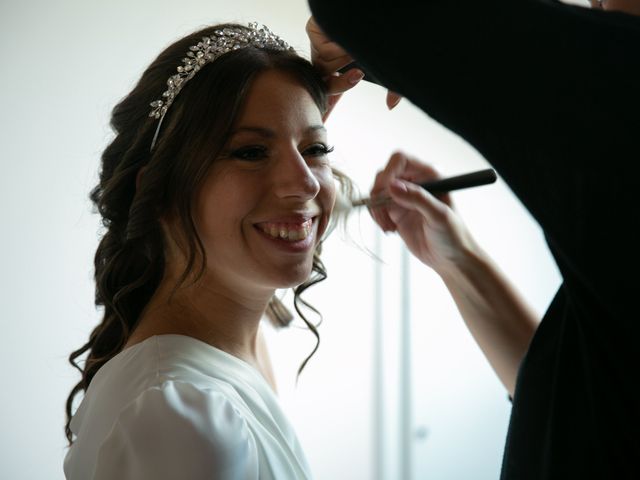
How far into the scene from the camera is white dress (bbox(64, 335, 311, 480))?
28.9 inches

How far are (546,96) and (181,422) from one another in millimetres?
522

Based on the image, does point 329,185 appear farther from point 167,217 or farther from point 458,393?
point 458,393

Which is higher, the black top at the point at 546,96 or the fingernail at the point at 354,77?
the fingernail at the point at 354,77

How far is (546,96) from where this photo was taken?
1.35ft

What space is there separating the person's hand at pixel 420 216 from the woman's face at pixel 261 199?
13 cm

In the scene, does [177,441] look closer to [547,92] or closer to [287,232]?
[287,232]

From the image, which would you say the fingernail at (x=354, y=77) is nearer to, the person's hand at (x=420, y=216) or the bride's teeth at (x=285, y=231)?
the person's hand at (x=420, y=216)

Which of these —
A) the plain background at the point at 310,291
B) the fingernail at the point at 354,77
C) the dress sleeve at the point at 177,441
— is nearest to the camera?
the dress sleeve at the point at 177,441

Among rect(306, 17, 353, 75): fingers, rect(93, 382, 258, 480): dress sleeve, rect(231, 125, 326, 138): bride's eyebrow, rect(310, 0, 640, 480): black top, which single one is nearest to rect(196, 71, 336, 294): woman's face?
rect(231, 125, 326, 138): bride's eyebrow

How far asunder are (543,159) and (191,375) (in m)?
0.56

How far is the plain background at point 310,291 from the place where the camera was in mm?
1617

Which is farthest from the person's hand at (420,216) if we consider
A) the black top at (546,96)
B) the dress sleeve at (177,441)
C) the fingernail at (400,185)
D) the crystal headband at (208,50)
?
the black top at (546,96)

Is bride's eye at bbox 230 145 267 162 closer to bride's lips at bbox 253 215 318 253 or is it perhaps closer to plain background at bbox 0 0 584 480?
bride's lips at bbox 253 215 318 253

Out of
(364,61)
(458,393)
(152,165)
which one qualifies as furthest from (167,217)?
(458,393)
